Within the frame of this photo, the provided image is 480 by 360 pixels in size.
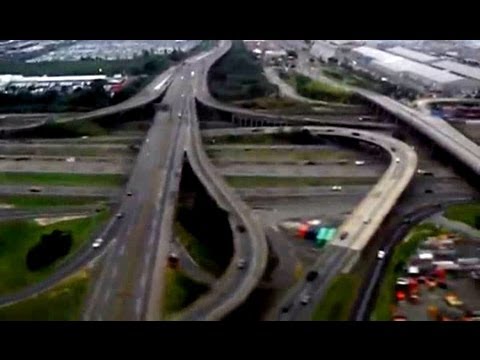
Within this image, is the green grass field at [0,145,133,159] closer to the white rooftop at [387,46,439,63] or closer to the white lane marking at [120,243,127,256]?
the white lane marking at [120,243,127,256]

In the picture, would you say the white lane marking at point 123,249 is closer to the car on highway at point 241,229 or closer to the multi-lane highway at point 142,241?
the multi-lane highway at point 142,241

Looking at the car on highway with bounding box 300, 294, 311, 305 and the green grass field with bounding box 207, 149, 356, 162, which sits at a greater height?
the car on highway with bounding box 300, 294, 311, 305

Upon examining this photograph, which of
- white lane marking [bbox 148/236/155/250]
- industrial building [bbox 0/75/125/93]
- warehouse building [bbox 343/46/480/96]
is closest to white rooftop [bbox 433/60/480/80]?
warehouse building [bbox 343/46/480/96]

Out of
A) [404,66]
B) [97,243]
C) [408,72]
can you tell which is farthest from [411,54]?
[97,243]

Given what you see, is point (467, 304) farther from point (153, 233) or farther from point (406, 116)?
point (406, 116)

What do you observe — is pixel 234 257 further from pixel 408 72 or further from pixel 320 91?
pixel 408 72
